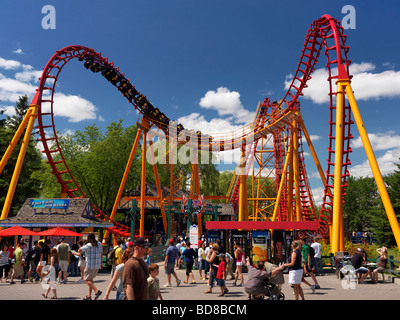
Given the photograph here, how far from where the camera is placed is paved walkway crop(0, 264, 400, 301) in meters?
10.4

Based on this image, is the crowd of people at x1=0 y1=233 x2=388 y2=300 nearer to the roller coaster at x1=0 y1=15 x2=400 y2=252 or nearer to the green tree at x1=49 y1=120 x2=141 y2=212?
the roller coaster at x1=0 y1=15 x2=400 y2=252

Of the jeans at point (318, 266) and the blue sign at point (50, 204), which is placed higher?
the blue sign at point (50, 204)

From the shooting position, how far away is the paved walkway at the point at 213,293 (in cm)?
1040

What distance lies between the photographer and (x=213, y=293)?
11344 mm

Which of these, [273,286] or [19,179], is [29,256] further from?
[19,179]

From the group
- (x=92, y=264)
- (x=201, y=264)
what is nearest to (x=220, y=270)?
(x=92, y=264)

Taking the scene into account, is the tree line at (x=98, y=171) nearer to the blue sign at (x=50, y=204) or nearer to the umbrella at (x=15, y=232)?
the blue sign at (x=50, y=204)

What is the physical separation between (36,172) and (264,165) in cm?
2479

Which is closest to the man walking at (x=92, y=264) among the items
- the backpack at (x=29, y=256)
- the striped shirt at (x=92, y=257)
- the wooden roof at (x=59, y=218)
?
the striped shirt at (x=92, y=257)

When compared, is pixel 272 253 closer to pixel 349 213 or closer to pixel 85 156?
pixel 85 156

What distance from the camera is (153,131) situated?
2845 centimetres

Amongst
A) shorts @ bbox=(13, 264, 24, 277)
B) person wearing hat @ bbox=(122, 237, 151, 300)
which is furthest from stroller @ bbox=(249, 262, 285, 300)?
shorts @ bbox=(13, 264, 24, 277)

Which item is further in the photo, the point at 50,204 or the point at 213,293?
the point at 50,204
